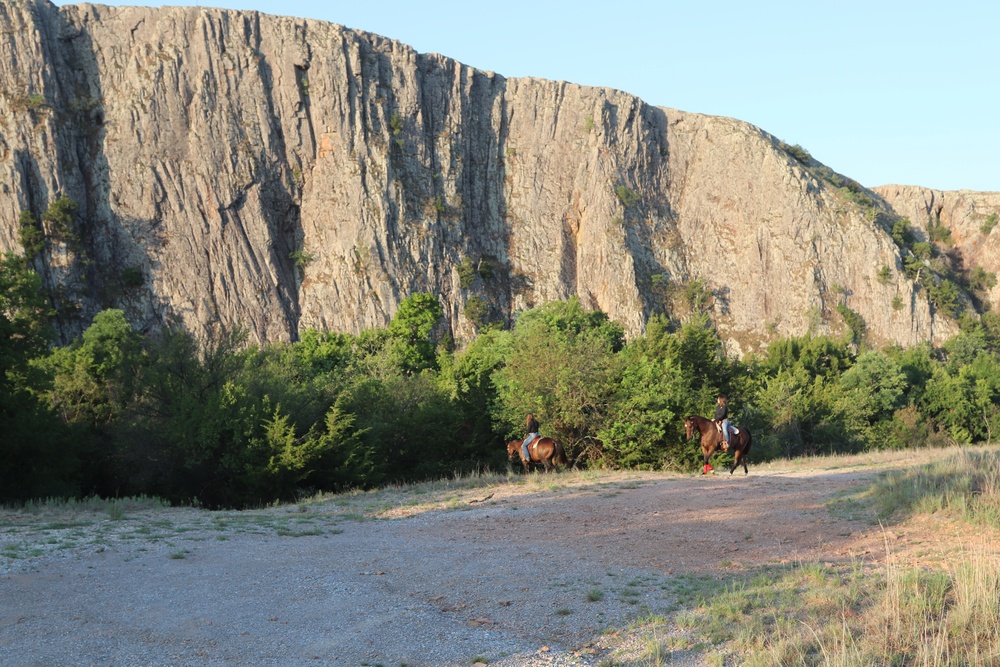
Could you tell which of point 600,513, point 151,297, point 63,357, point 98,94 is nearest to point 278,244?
point 151,297

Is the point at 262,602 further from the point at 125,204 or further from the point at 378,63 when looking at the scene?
the point at 378,63

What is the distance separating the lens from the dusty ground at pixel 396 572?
7809 mm

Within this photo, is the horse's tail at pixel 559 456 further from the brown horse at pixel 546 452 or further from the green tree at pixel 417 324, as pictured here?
the green tree at pixel 417 324

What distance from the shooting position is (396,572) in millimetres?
10555

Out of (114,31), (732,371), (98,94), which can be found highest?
(114,31)

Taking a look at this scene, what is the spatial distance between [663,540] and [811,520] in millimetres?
2382

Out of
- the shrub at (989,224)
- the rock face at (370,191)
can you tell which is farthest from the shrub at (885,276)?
the shrub at (989,224)

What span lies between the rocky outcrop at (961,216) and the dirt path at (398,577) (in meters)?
102

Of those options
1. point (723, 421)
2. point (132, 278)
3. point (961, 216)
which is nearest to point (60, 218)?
point (132, 278)

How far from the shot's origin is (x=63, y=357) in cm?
3056

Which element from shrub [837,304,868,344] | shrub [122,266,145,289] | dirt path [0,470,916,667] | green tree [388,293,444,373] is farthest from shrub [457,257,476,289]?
dirt path [0,470,916,667]

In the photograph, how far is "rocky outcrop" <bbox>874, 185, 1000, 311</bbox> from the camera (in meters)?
106

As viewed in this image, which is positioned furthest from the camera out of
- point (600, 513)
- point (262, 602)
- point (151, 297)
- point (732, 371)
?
point (151, 297)

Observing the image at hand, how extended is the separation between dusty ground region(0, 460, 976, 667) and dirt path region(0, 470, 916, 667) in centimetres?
3
